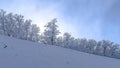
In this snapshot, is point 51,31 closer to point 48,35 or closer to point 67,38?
point 48,35

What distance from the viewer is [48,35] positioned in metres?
53.7

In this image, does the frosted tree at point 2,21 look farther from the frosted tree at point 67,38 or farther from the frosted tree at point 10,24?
the frosted tree at point 67,38

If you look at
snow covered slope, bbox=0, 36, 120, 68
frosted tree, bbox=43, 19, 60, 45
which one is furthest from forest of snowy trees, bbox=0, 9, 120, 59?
snow covered slope, bbox=0, 36, 120, 68

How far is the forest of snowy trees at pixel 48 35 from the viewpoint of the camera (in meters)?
48.0

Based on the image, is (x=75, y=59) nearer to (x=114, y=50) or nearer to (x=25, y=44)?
(x=25, y=44)

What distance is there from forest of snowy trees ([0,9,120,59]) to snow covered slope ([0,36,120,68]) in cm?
3287

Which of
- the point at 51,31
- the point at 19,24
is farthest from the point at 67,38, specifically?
the point at 19,24

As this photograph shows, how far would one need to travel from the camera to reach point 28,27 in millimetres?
54125

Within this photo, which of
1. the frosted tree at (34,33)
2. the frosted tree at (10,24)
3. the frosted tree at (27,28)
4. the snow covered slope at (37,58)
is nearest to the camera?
the snow covered slope at (37,58)

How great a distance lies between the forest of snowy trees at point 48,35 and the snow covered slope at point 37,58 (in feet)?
108

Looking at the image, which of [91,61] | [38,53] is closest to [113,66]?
[91,61]

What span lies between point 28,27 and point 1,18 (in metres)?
7.93

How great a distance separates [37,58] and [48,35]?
42.2 meters

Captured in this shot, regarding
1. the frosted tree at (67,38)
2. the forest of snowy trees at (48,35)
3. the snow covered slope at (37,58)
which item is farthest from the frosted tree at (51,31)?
the snow covered slope at (37,58)
